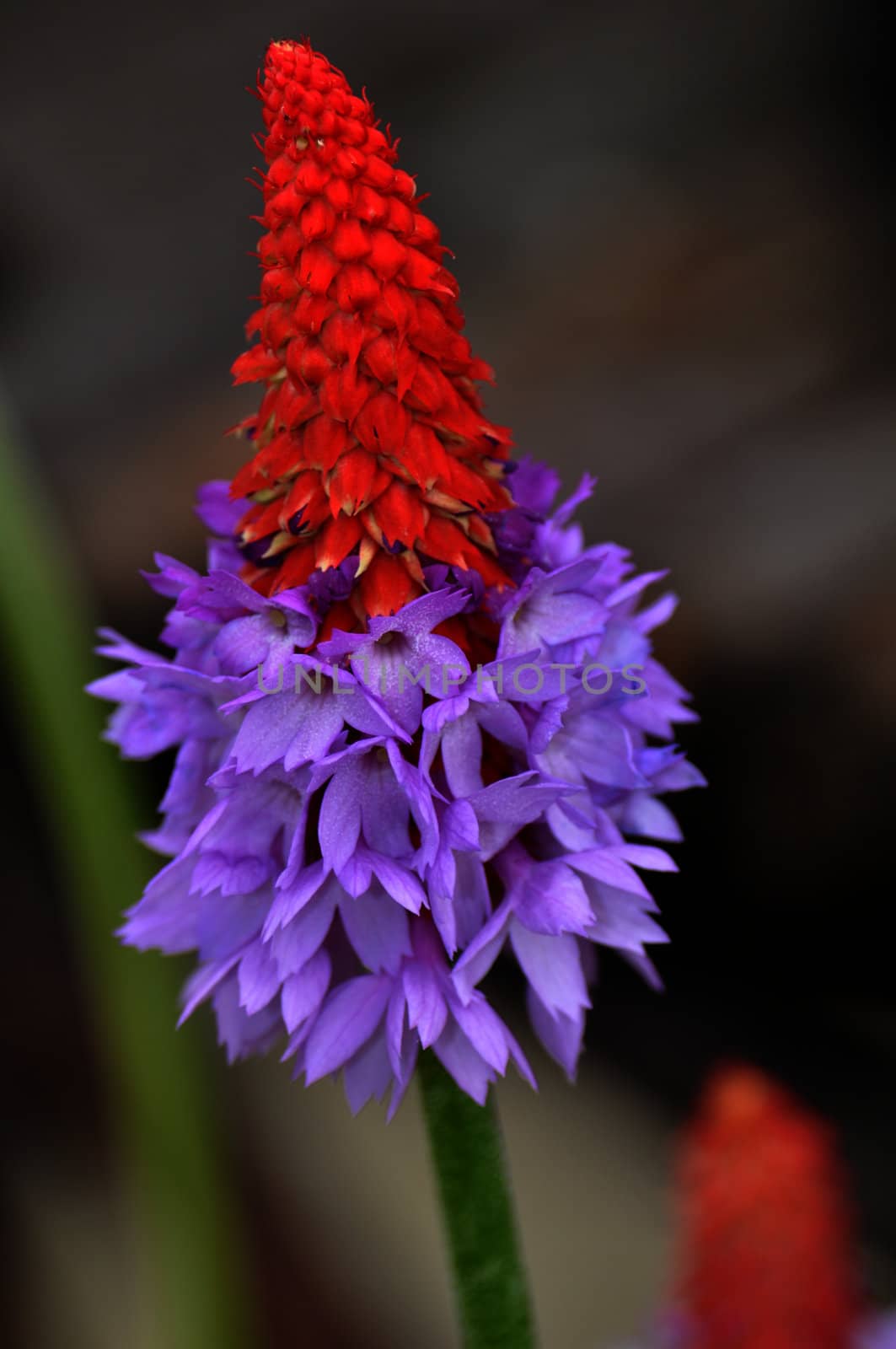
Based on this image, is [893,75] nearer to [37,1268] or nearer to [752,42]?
[752,42]

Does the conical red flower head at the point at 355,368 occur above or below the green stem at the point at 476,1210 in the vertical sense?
above

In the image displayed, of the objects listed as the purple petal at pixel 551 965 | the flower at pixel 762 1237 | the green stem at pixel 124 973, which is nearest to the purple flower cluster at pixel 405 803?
the purple petal at pixel 551 965

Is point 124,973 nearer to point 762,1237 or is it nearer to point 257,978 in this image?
point 762,1237

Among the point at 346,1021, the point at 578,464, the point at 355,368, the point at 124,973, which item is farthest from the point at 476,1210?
the point at 578,464

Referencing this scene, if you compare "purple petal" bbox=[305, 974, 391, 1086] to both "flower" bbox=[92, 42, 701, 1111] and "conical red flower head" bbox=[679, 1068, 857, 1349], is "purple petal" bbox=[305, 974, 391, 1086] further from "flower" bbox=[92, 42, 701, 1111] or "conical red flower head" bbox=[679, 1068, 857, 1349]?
"conical red flower head" bbox=[679, 1068, 857, 1349]

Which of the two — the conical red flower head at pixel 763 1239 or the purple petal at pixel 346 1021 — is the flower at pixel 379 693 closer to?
the purple petal at pixel 346 1021

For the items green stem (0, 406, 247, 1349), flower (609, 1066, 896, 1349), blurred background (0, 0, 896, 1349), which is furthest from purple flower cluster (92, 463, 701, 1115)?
blurred background (0, 0, 896, 1349)

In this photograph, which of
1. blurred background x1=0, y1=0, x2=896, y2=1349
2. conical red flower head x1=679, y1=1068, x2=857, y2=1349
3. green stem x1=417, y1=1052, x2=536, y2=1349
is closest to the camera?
green stem x1=417, y1=1052, x2=536, y2=1349
